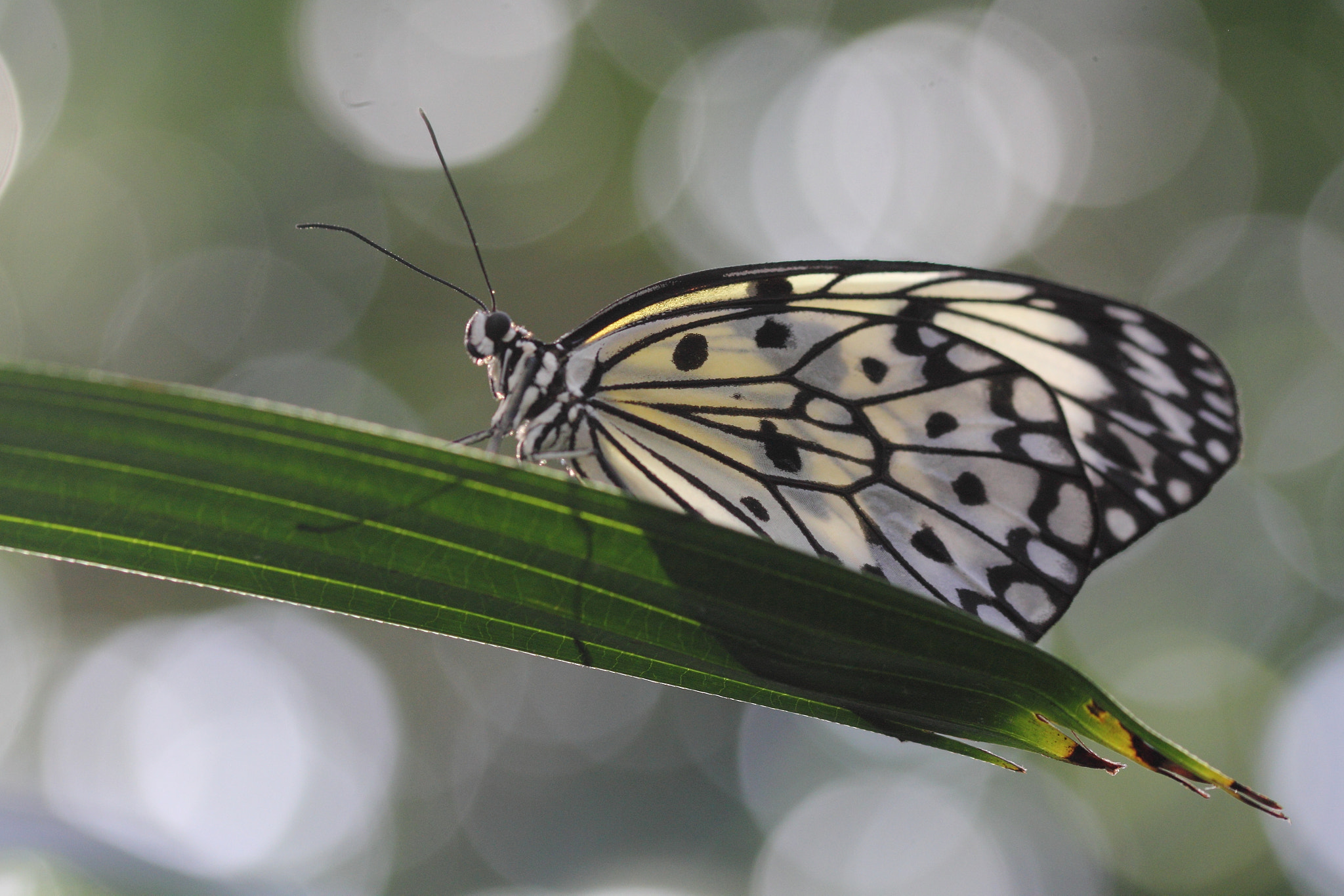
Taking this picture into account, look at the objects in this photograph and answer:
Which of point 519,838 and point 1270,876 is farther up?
point 519,838

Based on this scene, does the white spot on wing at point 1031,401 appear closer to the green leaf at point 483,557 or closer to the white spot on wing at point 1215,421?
the white spot on wing at point 1215,421

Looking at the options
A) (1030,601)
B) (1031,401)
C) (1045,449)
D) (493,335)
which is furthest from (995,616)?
(493,335)

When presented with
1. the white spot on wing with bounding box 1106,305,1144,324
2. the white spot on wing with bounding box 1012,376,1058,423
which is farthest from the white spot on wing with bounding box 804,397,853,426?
the white spot on wing with bounding box 1106,305,1144,324

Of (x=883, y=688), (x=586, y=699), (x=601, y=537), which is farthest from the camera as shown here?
(x=586, y=699)

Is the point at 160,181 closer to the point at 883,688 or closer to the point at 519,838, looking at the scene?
the point at 519,838

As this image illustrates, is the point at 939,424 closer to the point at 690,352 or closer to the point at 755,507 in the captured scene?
the point at 755,507

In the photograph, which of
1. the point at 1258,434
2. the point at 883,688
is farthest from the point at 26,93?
the point at 1258,434

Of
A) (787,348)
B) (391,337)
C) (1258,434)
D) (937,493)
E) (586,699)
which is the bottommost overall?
(937,493)
